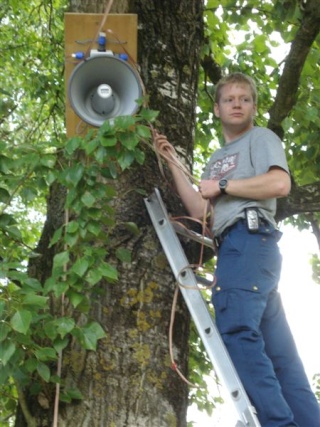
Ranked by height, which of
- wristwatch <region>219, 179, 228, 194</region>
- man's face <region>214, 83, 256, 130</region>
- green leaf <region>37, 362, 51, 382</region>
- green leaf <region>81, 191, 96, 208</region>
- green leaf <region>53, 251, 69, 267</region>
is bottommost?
green leaf <region>37, 362, 51, 382</region>

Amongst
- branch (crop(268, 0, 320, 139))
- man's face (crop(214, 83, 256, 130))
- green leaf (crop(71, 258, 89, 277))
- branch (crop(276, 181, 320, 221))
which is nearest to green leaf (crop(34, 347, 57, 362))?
green leaf (crop(71, 258, 89, 277))

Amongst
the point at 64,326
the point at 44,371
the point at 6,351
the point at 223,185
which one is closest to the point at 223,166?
the point at 223,185

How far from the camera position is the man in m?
3.39

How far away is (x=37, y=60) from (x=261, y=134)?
19.1 ft

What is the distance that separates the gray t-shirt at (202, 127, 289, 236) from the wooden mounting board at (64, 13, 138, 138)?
62 cm

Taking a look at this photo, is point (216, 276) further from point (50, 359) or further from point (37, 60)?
point (37, 60)

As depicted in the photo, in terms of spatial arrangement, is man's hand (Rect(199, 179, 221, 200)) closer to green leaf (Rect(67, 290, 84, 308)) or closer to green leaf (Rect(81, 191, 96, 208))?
green leaf (Rect(81, 191, 96, 208))

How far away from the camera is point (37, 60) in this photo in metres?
9.27

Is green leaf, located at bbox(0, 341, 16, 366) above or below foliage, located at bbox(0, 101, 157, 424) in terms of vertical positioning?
below

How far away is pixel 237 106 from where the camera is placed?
4008 millimetres

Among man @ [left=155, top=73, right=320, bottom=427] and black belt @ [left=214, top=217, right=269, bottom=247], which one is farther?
black belt @ [left=214, top=217, right=269, bottom=247]

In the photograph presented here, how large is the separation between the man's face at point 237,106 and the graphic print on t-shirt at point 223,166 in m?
0.17

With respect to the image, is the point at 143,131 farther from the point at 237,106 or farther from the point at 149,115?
the point at 237,106

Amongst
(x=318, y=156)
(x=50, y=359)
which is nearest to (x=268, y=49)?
(x=318, y=156)
